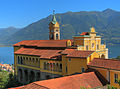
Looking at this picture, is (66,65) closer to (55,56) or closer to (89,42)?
(55,56)

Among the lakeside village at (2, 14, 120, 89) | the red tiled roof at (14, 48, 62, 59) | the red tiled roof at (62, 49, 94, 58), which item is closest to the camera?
the lakeside village at (2, 14, 120, 89)

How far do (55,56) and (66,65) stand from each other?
534 centimetres

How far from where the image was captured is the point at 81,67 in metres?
30.0

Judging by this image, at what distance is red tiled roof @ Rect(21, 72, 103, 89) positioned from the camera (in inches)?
847

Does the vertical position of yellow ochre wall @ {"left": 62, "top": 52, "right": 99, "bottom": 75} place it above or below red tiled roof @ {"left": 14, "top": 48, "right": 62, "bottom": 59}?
below

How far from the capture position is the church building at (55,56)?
31.3m

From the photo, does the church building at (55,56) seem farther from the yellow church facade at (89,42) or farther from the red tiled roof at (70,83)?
the red tiled roof at (70,83)

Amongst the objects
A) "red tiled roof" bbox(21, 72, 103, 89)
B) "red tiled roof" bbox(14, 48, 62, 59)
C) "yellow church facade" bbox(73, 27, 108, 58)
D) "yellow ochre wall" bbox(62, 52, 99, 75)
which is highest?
"yellow church facade" bbox(73, 27, 108, 58)

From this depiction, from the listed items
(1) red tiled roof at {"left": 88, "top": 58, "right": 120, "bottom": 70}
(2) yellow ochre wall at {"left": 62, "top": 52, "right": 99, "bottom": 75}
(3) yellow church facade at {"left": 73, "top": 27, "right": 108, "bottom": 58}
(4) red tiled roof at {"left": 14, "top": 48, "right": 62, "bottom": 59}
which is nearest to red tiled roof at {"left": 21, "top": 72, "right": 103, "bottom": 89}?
(1) red tiled roof at {"left": 88, "top": 58, "right": 120, "bottom": 70}

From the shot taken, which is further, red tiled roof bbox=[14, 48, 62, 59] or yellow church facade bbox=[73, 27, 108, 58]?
yellow church facade bbox=[73, 27, 108, 58]

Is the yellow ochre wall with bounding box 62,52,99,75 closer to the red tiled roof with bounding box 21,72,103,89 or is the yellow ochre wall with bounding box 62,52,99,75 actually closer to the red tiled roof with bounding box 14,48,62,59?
the red tiled roof with bounding box 21,72,103,89

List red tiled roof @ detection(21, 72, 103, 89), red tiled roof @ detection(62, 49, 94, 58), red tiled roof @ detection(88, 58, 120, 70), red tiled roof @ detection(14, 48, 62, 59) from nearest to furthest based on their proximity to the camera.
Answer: red tiled roof @ detection(21, 72, 103, 89) < red tiled roof @ detection(88, 58, 120, 70) < red tiled roof @ detection(62, 49, 94, 58) < red tiled roof @ detection(14, 48, 62, 59)

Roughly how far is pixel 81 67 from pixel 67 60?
3.64 m

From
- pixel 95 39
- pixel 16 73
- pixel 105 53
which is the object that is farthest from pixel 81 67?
pixel 16 73
